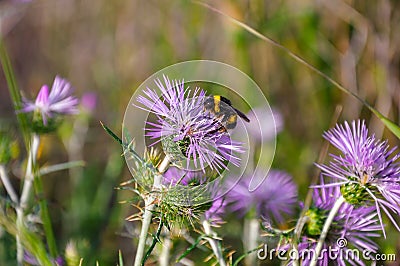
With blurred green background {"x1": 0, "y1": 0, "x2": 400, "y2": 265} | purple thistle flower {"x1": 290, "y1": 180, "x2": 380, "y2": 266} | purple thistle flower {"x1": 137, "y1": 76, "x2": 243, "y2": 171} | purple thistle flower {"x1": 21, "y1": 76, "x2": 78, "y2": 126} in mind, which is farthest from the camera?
blurred green background {"x1": 0, "y1": 0, "x2": 400, "y2": 265}

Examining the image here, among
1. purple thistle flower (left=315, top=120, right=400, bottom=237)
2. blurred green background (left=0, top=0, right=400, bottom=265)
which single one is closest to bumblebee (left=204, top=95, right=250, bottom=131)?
purple thistle flower (left=315, top=120, right=400, bottom=237)

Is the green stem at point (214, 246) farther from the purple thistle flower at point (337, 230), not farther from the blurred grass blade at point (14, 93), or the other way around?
the blurred grass blade at point (14, 93)

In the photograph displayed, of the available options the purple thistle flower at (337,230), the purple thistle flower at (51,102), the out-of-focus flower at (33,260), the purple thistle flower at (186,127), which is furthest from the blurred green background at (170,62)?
the purple thistle flower at (186,127)

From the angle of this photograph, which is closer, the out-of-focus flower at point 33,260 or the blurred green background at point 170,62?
the out-of-focus flower at point 33,260

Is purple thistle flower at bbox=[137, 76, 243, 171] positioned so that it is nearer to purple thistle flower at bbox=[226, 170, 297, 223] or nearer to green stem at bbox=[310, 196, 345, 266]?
green stem at bbox=[310, 196, 345, 266]

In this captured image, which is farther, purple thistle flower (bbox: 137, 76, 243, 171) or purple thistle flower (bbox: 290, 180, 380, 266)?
purple thistle flower (bbox: 290, 180, 380, 266)

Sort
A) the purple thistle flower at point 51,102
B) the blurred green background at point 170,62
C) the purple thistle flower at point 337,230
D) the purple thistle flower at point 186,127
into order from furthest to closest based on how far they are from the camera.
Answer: the blurred green background at point 170,62 → the purple thistle flower at point 51,102 → the purple thistle flower at point 337,230 → the purple thistle flower at point 186,127

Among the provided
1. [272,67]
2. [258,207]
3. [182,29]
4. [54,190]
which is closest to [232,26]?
[272,67]

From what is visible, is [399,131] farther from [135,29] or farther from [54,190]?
[135,29]
